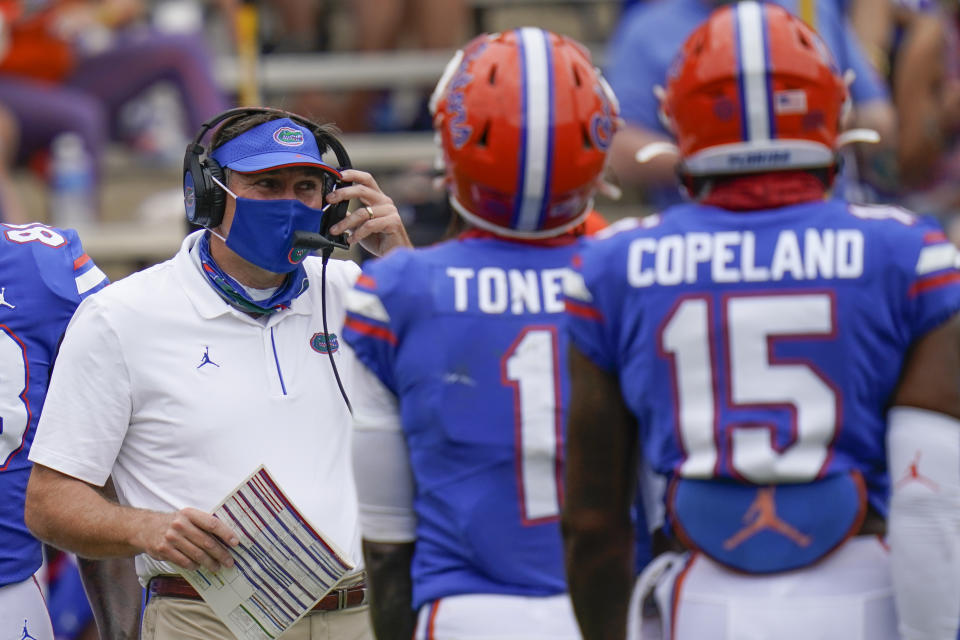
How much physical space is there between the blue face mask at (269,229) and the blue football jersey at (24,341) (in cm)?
50

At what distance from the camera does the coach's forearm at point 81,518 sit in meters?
2.86

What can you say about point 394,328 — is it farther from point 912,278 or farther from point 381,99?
point 381,99

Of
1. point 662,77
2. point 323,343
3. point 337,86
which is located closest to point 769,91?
point 323,343

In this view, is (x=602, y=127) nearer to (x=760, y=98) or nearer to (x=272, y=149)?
(x=760, y=98)

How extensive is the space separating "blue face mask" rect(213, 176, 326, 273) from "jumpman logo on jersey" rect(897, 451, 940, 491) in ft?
4.72

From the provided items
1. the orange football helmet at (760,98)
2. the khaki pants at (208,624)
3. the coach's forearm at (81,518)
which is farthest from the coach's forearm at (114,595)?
the orange football helmet at (760,98)

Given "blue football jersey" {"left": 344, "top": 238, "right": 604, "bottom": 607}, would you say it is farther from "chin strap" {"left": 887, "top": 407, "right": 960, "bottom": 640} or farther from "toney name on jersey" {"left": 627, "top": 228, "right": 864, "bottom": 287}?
"chin strap" {"left": 887, "top": 407, "right": 960, "bottom": 640}

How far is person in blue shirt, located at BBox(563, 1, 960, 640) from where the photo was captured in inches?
82.6

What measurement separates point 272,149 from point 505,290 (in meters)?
0.88

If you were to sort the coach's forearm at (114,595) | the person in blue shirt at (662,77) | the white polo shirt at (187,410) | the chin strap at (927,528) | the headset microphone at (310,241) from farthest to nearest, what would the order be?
the person in blue shirt at (662,77) → the coach's forearm at (114,595) → the headset microphone at (310,241) → the white polo shirt at (187,410) → the chin strap at (927,528)

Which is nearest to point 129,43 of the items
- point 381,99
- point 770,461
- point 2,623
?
point 381,99

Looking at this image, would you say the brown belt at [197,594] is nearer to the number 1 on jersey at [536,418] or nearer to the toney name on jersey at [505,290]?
the number 1 on jersey at [536,418]

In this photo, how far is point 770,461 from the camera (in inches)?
82.9

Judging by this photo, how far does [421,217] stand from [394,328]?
10.3 feet
